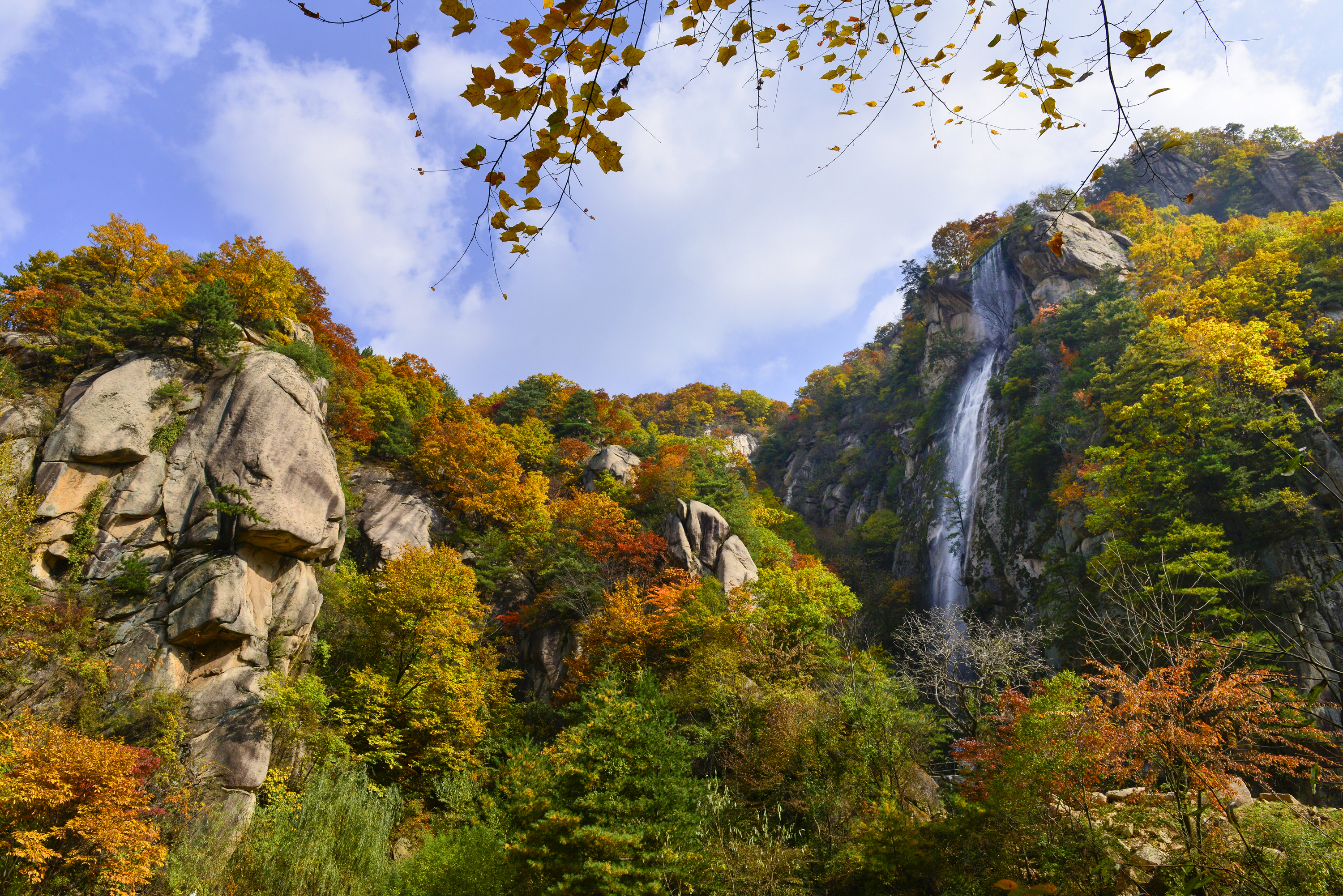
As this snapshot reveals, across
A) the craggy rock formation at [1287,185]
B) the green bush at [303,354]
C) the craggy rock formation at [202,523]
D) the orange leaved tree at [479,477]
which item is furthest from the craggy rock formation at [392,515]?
the craggy rock formation at [1287,185]

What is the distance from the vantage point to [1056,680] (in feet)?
28.5

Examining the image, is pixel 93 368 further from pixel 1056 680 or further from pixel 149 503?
pixel 1056 680

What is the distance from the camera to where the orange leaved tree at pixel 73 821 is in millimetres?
7246

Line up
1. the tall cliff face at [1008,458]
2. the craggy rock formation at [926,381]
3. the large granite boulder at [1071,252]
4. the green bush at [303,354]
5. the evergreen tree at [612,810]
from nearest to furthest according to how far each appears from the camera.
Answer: the evergreen tree at [612,810] < the tall cliff face at [1008,458] < the green bush at [303,354] < the large granite boulder at [1071,252] < the craggy rock formation at [926,381]

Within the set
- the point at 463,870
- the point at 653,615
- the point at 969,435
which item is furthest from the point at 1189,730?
the point at 969,435

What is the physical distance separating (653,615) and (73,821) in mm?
10662

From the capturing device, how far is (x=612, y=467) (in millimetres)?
23984

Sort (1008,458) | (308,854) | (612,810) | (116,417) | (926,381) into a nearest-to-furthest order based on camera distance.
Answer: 1. (612,810)
2. (308,854)
3. (116,417)
4. (1008,458)
5. (926,381)

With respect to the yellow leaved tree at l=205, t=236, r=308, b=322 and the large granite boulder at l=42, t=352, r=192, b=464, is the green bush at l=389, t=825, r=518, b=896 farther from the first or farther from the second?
the yellow leaved tree at l=205, t=236, r=308, b=322

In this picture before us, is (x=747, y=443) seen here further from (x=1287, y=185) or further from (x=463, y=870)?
(x=463, y=870)

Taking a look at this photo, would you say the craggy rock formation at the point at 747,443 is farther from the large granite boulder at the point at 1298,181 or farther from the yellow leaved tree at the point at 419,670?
the large granite boulder at the point at 1298,181

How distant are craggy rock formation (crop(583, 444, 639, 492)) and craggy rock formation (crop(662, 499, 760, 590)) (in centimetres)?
373

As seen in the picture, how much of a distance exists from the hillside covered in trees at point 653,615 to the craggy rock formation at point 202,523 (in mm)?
83

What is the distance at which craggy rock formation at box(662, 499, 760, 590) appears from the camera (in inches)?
722
